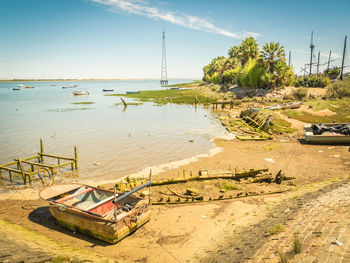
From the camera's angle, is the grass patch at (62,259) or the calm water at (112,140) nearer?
the grass patch at (62,259)

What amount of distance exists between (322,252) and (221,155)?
13530 mm

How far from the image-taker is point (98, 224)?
8.65m

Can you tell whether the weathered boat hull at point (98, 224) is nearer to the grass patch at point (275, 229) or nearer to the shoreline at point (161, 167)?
the shoreline at point (161, 167)

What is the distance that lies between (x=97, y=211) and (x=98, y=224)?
1323 millimetres

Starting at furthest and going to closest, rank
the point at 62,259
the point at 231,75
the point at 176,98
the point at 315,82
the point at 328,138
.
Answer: the point at 231,75 → the point at 176,98 → the point at 315,82 → the point at 328,138 → the point at 62,259

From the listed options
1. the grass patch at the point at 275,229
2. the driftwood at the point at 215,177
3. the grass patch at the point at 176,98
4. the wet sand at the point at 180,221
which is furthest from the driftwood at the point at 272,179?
the grass patch at the point at 176,98

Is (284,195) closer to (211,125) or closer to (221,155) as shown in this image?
(221,155)

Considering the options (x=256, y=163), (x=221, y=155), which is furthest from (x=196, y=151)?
(x=256, y=163)

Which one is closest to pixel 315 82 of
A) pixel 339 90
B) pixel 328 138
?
pixel 339 90

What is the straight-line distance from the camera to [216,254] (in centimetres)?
736

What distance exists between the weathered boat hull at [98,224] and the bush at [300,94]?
45184mm

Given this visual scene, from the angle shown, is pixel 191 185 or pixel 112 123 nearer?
pixel 191 185

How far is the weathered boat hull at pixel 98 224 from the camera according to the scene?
27.8ft

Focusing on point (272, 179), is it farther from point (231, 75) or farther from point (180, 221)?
point (231, 75)
